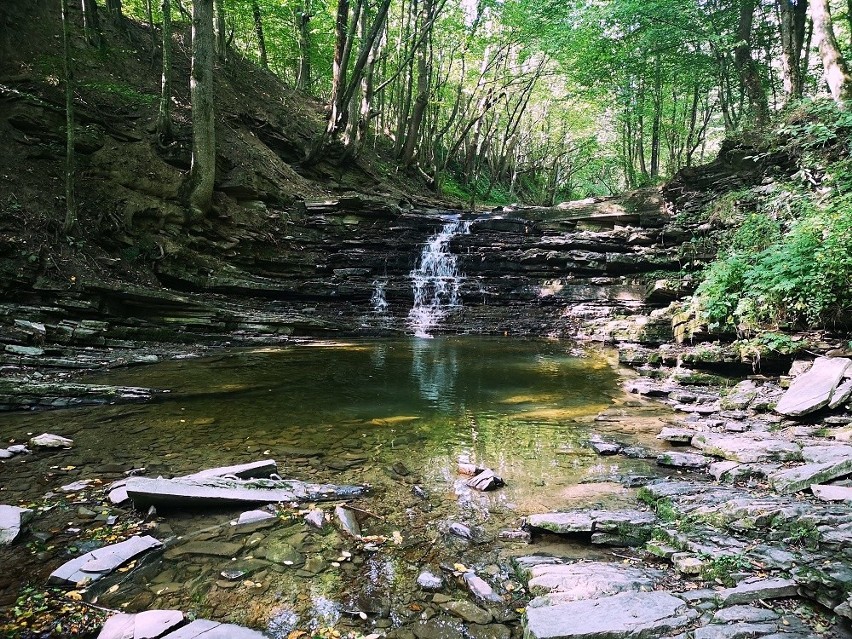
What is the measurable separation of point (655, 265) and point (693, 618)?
1525 centimetres

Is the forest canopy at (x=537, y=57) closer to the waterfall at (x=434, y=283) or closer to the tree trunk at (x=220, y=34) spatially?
the tree trunk at (x=220, y=34)

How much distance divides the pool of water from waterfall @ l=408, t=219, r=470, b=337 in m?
5.45

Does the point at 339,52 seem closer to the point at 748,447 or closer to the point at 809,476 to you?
the point at 748,447

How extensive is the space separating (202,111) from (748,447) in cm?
1447

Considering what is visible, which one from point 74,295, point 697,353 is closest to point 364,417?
point 697,353

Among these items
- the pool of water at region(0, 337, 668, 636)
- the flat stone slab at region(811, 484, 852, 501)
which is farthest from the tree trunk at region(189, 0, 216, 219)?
the flat stone slab at region(811, 484, 852, 501)

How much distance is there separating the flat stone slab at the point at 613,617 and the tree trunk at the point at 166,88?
1542 centimetres

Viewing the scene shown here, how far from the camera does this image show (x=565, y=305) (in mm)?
15648

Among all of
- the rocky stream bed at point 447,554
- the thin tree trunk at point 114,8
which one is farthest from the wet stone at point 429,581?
the thin tree trunk at point 114,8

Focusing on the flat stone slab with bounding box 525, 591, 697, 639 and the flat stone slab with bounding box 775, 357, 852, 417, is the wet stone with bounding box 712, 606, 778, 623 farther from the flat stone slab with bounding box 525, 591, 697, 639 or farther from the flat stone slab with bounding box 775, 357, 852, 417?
the flat stone slab with bounding box 775, 357, 852, 417

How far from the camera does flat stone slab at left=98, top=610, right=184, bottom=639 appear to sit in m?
2.19

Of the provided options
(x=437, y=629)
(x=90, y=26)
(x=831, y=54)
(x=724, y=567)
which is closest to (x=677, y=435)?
(x=724, y=567)

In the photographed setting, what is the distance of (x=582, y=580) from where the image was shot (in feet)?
8.73

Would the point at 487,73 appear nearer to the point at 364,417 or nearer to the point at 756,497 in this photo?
the point at 364,417
